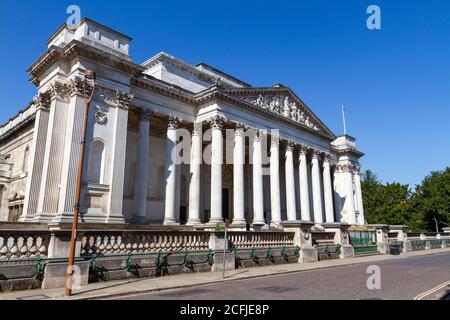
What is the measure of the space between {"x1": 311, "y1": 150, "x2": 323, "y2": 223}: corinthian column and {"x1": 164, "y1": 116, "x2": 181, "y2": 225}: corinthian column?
59.3 ft

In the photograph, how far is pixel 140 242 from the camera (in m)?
15.0

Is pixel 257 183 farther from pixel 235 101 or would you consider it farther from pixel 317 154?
pixel 317 154

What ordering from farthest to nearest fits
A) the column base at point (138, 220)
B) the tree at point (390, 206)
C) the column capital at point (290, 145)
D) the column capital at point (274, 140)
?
the tree at point (390, 206)
the column capital at point (290, 145)
the column capital at point (274, 140)
the column base at point (138, 220)

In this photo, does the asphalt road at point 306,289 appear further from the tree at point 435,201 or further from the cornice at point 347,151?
the tree at point 435,201

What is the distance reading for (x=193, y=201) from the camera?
1139 inches

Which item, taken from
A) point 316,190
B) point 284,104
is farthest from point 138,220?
point 316,190

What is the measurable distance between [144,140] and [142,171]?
256 cm

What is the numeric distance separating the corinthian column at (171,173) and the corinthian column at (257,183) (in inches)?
301

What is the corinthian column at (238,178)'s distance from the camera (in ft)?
95.0

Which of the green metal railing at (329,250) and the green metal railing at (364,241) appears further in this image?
the green metal railing at (364,241)

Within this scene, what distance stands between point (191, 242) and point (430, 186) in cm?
6679

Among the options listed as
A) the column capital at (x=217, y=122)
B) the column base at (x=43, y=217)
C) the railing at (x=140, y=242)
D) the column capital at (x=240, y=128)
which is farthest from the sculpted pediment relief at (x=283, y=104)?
the column base at (x=43, y=217)
